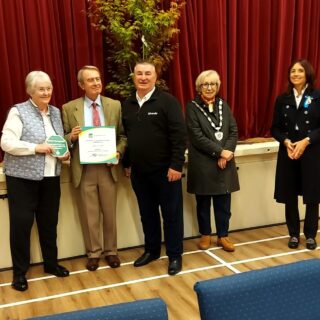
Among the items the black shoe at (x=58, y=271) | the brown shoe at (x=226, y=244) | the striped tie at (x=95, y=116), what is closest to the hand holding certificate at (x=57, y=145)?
the striped tie at (x=95, y=116)

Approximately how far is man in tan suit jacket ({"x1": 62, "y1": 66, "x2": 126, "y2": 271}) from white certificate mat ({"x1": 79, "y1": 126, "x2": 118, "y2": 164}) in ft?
0.19

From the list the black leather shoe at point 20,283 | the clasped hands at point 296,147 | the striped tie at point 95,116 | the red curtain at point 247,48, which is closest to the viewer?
the black leather shoe at point 20,283

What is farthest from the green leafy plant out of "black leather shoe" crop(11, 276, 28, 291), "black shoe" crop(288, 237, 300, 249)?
"black shoe" crop(288, 237, 300, 249)

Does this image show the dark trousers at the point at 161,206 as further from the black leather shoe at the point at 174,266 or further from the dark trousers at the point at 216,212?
the dark trousers at the point at 216,212

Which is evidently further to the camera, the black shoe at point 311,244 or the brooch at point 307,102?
→ the black shoe at point 311,244

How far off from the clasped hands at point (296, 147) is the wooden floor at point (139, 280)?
82 centimetres

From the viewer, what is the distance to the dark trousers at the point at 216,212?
3727 millimetres

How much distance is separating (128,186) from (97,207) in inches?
16.5

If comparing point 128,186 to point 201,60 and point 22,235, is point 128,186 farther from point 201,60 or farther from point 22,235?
point 201,60

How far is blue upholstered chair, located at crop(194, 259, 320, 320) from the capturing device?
137 cm

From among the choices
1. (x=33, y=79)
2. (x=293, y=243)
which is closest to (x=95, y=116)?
(x=33, y=79)

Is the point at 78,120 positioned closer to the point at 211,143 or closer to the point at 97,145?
the point at 97,145

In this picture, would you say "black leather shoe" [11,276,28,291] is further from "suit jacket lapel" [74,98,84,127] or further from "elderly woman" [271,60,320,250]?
"elderly woman" [271,60,320,250]

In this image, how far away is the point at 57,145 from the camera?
309 centimetres
